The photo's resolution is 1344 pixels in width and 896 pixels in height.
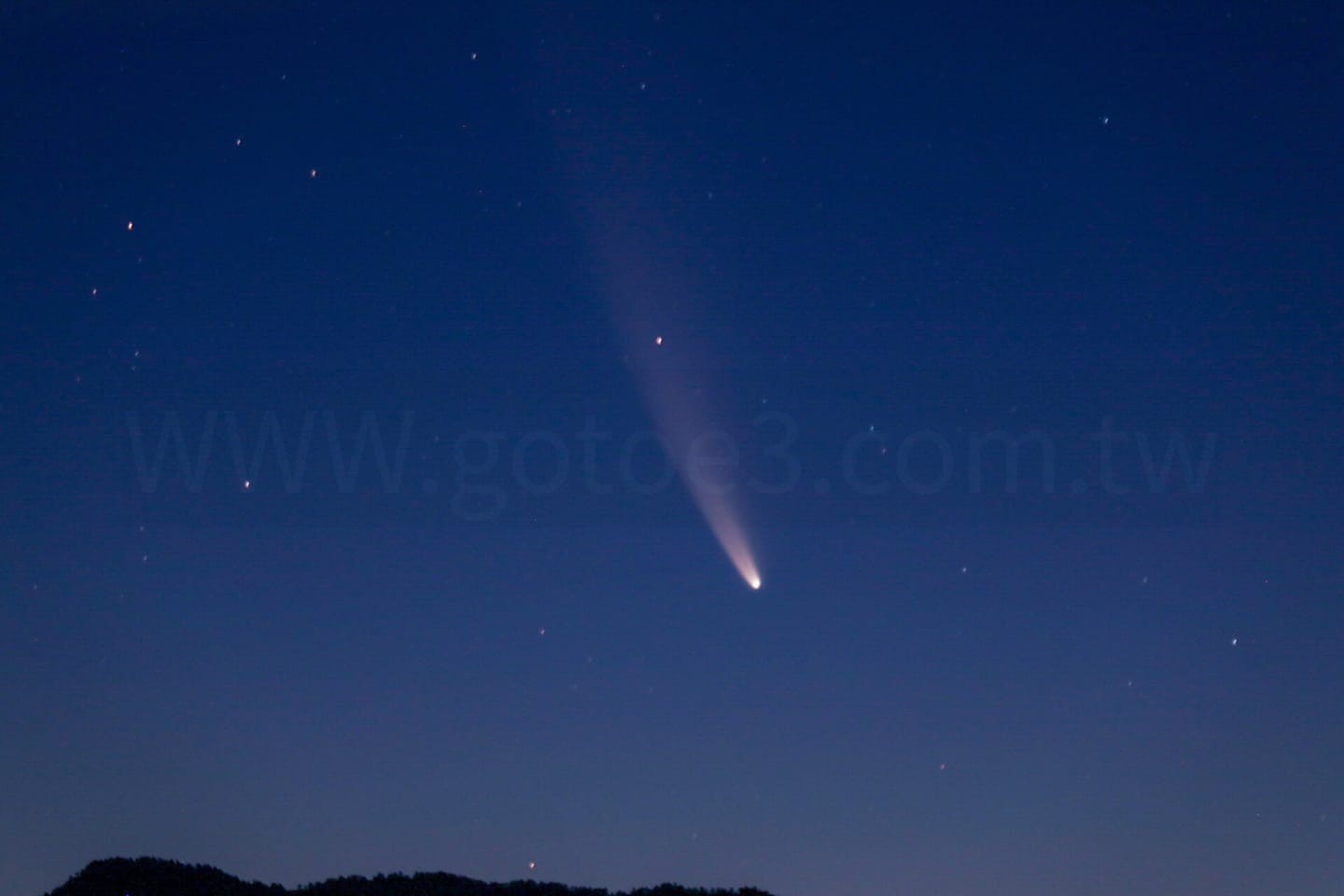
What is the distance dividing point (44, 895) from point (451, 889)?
13.2 ft

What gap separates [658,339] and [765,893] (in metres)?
6.40

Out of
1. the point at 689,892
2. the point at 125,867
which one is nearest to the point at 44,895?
the point at 125,867

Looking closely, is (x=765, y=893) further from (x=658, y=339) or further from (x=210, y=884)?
(x=658, y=339)

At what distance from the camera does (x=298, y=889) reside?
32.6 ft

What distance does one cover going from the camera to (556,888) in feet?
32.6

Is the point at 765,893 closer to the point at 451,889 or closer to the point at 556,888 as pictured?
the point at 556,888

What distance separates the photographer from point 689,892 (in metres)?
9.61

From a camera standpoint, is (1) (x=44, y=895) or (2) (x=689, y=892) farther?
(1) (x=44, y=895)

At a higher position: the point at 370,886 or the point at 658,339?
the point at 658,339

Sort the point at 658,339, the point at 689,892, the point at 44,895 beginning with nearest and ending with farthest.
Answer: the point at 689,892 → the point at 44,895 → the point at 658,339

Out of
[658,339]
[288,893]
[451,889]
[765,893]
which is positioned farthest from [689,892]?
[658,339]

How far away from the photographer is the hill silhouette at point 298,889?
9633 millimetres

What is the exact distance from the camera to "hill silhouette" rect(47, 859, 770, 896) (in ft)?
31.6

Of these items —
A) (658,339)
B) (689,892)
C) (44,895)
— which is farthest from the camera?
(658,339)
